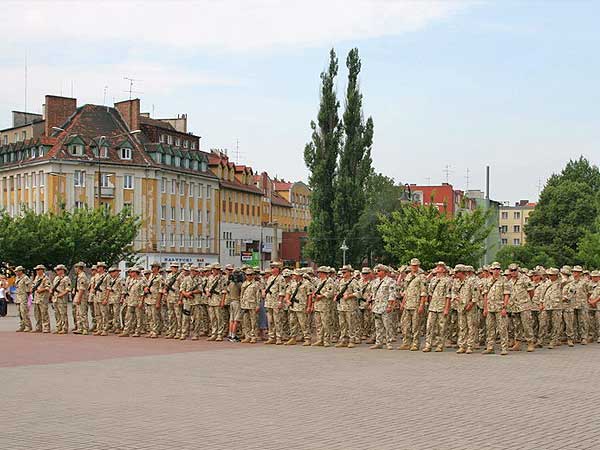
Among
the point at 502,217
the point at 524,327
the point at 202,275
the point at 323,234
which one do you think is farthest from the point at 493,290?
the point at 502,217

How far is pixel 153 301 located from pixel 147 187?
157 ft

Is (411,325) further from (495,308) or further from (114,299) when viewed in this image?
(114,299)

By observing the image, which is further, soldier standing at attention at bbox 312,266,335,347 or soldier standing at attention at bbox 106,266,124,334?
soldier standing at attention at bbox 106,266,124,334

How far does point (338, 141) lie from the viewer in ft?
173

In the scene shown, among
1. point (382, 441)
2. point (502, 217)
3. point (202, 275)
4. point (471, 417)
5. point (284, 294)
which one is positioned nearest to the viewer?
point (382, 441)

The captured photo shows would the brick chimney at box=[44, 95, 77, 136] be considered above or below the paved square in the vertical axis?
above

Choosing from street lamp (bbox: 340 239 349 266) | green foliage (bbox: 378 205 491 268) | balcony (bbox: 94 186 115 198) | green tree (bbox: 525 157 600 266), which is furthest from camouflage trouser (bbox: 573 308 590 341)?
balcony (bbox: 94 186 115 198)

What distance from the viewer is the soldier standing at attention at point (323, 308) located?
21.4 m

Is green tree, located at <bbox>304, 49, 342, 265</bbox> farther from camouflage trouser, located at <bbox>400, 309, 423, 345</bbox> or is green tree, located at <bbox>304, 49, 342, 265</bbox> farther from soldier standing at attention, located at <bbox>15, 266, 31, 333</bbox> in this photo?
camouflage trouser, located at <bbox>400, 309, 423, 345</bbox>

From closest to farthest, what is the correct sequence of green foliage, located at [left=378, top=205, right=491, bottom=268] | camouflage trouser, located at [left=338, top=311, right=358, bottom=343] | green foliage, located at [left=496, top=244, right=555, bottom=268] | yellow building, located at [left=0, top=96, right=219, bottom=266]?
camouflage trouser, located at [left=338, top=311, right=358, bottom=343], green foliage, located at [left=378, top=205, right=491, bottom=268], green foliage, located at [left=496, top=244, right=555, bottom=268], yellow building, located at [left=0, top=96, right=219, bottom=266]

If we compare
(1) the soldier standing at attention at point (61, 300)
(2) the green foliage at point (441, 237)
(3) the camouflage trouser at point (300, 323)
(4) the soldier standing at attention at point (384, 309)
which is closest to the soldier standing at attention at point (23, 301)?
(1) the soldier standing at attention at point (61, 300)

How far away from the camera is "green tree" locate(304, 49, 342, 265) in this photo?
2047 inches

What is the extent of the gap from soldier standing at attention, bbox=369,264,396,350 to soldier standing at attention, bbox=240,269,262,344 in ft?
10.2

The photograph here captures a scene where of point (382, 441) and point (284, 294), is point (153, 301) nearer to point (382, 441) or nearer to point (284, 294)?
point (284, 294)
